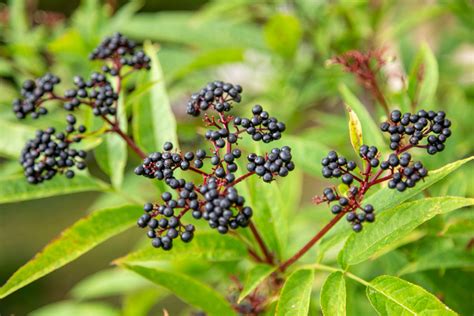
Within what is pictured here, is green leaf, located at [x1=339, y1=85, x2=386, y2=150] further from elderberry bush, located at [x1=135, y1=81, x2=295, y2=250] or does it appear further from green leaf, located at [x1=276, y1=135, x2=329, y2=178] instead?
elderberry bush, located at [x1=135, y1=81, x2=295, y2=250]

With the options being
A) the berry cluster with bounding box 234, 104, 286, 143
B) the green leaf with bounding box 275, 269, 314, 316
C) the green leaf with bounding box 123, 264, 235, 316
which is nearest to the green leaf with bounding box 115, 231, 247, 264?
the green leaf with bounding box 123, 264, 235, 316

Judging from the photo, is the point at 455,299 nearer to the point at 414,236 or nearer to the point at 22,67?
the point at 414,236

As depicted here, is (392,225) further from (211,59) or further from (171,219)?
(211,59)

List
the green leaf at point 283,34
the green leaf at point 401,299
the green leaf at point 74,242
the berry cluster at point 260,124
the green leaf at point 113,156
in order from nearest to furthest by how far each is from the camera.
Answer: the green leaf at point 401,299, the berry cluster at point 260,124, the green leaf at point 74,242, the green leaf at point 113,156, the green leaf at point 283,34

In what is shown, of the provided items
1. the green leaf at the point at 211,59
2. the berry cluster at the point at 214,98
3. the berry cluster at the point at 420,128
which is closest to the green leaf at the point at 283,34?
the green leaf at the point at 211,59

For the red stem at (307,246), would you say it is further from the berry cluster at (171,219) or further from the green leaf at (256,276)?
the berry cluster at (171,219)
